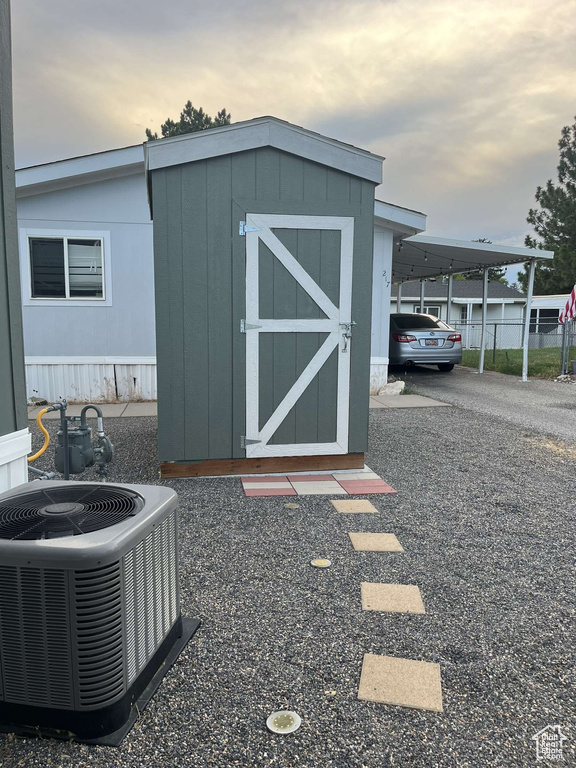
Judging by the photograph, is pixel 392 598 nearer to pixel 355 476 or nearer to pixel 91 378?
pixel 355 476

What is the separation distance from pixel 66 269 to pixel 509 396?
309 inches

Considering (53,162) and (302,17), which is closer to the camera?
(53,162)

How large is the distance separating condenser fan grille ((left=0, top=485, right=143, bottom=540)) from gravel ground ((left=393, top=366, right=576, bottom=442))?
579 centimetres

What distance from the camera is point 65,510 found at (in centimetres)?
180

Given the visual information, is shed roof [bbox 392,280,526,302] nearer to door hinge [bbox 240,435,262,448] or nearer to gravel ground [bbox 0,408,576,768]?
door hinge [bbox 240,435,262,448]

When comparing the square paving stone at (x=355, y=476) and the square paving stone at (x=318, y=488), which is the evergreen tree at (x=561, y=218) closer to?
the square paving stone at (x=355, y=476)

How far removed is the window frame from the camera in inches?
300

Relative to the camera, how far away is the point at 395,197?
1834 centimetres

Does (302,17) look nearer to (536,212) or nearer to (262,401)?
(262,401)

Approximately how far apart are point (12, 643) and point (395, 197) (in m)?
19.0

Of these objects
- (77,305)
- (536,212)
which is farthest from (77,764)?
(536,212)

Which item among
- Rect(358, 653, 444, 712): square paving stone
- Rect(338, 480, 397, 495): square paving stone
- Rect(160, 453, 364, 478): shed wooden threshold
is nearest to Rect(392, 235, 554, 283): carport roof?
Rect(160, 453, 364, 478): shed wooden threshold

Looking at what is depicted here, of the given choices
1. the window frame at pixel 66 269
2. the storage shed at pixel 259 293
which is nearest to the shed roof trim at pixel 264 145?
the storage shed at pixel 259 293

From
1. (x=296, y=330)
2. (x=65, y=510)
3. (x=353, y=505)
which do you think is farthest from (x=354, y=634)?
(x=296, y=330)
